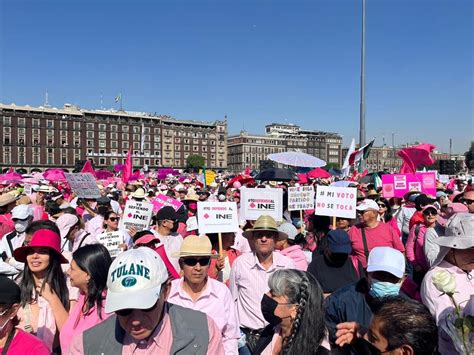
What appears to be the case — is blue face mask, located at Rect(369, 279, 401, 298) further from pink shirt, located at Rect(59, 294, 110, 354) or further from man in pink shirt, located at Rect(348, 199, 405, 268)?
man in pink shirt, located at Rect(348, 199, 405, 268)

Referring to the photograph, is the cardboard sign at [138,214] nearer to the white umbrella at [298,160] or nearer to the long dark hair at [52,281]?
the long dark hair at [52,281]

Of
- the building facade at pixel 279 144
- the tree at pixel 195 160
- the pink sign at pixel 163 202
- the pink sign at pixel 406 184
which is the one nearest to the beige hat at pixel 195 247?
the pink sign at pixel 163 202

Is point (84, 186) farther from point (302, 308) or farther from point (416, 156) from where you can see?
point (302, 308)

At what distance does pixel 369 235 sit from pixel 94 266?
3293 mm

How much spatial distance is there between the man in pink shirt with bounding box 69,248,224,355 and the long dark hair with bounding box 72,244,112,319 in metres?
0.85

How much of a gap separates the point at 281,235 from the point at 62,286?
217 centimetres

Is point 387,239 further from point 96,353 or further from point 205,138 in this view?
point 205,138

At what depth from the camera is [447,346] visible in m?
2.21

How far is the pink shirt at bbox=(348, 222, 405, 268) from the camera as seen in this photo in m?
4.98

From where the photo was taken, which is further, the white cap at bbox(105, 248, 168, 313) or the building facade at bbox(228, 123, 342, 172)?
the building facade at bbox(228, 123, 342, 172)

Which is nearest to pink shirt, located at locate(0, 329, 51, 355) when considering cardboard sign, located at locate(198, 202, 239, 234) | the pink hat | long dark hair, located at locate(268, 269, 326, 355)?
the pink hat

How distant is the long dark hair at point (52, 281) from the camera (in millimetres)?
3023

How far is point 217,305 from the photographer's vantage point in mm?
3102

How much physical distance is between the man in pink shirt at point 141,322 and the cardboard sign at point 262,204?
403 cm
